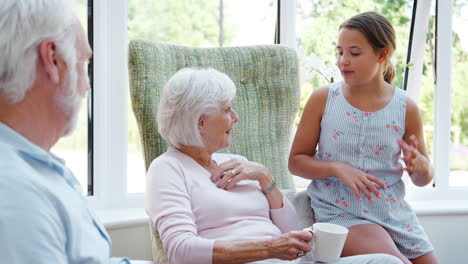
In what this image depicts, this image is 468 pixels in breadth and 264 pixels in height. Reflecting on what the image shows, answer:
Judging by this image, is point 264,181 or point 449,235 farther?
point 449,235

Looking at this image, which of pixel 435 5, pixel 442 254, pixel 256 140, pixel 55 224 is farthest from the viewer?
pixel 435 5

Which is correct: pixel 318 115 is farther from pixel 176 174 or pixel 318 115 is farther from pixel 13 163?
pixel 13 163

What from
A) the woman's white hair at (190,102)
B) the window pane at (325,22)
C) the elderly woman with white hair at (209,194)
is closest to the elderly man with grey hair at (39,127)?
the elderly woman with white hair at (209,194)

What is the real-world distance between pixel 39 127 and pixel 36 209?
0.56ft

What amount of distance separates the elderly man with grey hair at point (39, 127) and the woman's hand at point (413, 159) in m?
1.14

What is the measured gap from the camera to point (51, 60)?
830 mm

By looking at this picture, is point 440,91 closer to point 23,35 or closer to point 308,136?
point 308,136

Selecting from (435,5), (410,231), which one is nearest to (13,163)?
(410,231)

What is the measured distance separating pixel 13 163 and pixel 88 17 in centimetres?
180

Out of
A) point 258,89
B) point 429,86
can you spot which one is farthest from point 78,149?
point 429,86

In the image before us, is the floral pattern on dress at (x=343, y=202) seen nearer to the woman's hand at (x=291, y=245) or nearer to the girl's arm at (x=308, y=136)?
the girl's arm at (x=308, y=136)

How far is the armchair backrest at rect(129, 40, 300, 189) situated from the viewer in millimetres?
1987

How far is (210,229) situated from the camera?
157cm

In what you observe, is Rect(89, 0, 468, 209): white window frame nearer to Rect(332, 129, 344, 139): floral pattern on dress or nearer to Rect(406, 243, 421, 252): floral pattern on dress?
Rect(332, 129, 344, 139): floral pattern on dress
